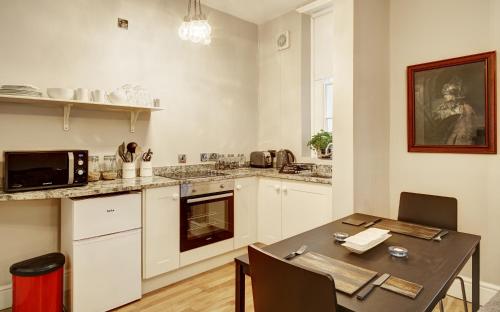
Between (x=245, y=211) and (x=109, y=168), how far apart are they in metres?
1.45

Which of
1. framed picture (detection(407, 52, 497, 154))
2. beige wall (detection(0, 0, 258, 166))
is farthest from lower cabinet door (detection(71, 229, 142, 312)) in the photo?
framed picture (detection(407, 52, 497, 154))

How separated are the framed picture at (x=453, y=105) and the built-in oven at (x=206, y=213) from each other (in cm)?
183

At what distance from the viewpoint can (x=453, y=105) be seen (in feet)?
7.90

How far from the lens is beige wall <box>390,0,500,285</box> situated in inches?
88.4

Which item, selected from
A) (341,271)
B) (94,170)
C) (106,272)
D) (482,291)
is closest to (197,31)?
(94,170)

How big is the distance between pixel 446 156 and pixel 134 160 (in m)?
2.81

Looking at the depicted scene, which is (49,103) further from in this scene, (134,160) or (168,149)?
(168,149)

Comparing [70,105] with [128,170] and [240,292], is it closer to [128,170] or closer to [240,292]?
[128,170]

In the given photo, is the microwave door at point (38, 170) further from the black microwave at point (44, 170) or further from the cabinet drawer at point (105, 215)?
the cabinet drawer at point (105, 215)

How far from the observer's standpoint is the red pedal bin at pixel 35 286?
1.96 metres

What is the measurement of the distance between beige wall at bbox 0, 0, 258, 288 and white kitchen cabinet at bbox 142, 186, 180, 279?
66cm

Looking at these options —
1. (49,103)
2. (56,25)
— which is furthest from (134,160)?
(56,25)

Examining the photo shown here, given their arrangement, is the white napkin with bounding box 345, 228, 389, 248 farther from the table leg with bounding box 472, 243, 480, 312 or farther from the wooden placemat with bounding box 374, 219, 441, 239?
the table leg with bounding box 472, 243, 480, 312

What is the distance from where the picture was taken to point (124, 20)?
2869 millimetres
